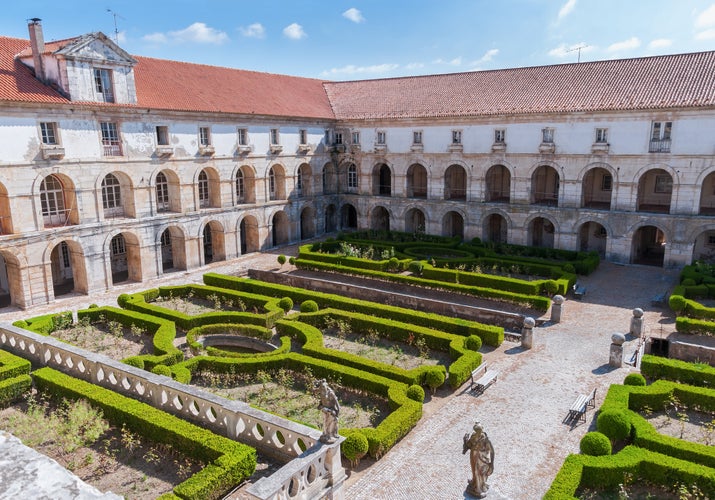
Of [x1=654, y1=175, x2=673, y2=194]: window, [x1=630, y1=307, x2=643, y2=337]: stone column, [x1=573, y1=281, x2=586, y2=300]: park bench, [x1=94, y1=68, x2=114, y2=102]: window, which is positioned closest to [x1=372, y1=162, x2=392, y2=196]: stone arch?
[x1=573, y1=281, x2=586, y2=300]: park bench

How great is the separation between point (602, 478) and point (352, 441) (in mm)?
5986

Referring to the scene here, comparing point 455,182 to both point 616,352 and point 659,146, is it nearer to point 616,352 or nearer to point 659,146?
point 659,146

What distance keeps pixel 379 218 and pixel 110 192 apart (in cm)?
2169

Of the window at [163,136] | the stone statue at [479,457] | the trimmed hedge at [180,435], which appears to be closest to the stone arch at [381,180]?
the window at [163,136]

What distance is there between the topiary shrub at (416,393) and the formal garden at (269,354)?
36 millimetres

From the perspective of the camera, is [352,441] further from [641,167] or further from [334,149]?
[334,149]

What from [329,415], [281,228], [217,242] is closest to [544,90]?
[281,228]

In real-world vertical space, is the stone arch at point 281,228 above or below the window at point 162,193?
below

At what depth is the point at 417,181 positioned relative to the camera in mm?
45312

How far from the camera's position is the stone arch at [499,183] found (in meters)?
40.5

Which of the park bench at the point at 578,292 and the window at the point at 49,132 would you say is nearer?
the window at the point at 49,132

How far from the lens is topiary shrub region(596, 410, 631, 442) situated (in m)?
14.2

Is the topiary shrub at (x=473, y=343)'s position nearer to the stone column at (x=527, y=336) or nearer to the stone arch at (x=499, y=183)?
the stone column at (x=527, y=336)

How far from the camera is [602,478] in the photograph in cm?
1260
